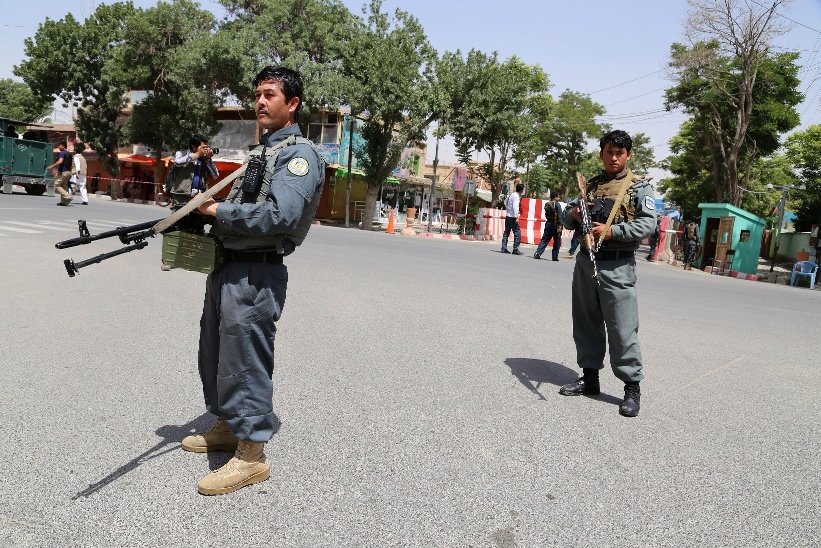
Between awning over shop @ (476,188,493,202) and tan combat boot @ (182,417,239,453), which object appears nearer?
tan combat boot @ (182,417,239,453)

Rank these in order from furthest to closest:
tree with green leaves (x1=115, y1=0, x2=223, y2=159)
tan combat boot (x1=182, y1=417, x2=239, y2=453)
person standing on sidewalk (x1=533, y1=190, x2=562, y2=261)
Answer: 1. tree with green leaves (x1=115, y1=0, x2=223, y2=159)
2. person standing on sidewalk (x1=533, y1=190, x2=562, y2=261)
3. tan combat boot (x1=182, y1=417, x2=239, y2=453)

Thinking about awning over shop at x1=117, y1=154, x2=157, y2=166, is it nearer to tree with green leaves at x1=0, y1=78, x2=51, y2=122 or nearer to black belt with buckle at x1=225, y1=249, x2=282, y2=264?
tree with green leaves at x1=0, y1=78, x2=51, y2=122

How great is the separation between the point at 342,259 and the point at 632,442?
28.6ft

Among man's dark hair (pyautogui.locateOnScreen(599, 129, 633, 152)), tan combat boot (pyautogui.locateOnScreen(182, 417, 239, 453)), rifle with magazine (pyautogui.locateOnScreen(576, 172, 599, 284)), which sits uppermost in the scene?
man's dark hair (pyautogui.locateOnScreen(599, 129, 633, 152))

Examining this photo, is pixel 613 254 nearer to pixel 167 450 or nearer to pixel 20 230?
pixel 167 450

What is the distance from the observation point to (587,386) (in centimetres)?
471

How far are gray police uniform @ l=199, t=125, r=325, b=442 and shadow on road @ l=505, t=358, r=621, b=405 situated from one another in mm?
2277

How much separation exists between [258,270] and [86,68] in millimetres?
37006

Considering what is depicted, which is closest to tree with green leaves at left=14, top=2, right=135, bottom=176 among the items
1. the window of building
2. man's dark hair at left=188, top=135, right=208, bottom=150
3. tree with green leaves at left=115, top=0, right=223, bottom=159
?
tree with green leaves at left=115, top=0, right=223, bottom=159

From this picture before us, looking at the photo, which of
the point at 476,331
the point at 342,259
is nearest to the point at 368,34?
the point at 342,259

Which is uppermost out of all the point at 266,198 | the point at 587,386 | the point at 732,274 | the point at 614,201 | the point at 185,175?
the point at 614,201

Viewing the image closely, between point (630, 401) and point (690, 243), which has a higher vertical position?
point (690, 243)

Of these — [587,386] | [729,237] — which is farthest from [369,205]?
[587,386]

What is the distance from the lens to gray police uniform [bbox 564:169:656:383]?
14.4 feet
